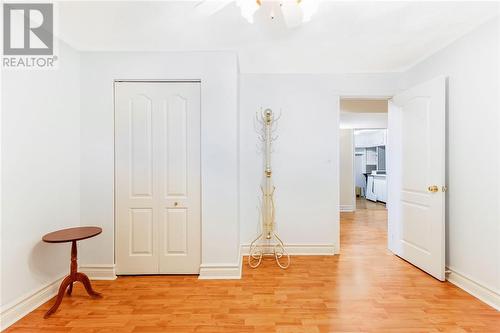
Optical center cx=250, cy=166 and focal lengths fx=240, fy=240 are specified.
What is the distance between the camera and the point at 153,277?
275 cm

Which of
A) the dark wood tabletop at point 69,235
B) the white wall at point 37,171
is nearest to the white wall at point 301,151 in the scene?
the dark wood tabletop at point 69,235

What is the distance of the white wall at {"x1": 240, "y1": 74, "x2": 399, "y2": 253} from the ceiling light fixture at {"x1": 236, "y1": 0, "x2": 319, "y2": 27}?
1.25 m

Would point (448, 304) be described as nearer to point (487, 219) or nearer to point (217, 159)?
point (487, 219)

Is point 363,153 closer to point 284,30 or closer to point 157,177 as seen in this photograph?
point 284,30

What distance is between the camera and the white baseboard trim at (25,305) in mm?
1911

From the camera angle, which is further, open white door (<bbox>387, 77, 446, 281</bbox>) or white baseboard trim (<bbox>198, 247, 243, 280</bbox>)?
white baseboard trim (<bbox>198, 247, 243, 280</bbox>)

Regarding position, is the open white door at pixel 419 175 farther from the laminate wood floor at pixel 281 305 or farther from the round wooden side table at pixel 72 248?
the round wooden side table at pixel 72 248

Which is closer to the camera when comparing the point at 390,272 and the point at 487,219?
the point at 487,219

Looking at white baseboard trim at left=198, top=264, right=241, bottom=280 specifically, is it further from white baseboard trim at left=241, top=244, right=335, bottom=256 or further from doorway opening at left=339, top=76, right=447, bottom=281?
doorway opening at left=339, top=76, right=447, bottom=281

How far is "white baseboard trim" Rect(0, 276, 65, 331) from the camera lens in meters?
1.91

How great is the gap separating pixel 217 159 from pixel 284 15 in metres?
1.55

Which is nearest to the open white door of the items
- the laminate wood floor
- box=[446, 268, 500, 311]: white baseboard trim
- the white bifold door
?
box=[446, 268, 500, 311]: white baseboard trim

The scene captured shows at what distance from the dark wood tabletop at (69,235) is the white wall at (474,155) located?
365cm


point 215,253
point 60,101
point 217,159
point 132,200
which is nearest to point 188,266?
point 215,253
